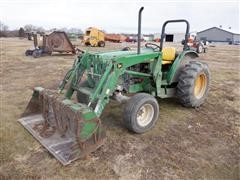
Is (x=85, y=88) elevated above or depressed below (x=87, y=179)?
above

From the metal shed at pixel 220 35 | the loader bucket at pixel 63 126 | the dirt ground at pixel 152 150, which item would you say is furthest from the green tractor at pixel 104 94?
the metal shed at pixel 220 35

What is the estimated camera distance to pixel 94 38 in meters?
22.5

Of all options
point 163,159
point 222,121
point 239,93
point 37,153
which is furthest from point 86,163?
point 239,93

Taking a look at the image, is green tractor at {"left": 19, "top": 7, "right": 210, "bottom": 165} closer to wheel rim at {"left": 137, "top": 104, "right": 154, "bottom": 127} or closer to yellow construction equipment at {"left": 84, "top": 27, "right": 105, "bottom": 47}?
wheel rim at {"left": 137, "top": 104, "right": 154, "bottom": 127}

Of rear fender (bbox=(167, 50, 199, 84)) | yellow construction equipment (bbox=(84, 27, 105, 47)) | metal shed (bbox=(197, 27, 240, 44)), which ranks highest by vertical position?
metal shed (bbox=(197, 27, 240, 44))

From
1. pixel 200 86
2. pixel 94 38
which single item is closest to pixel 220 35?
pixel 94 38

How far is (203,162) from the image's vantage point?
324 centimetres

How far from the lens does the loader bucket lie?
3.13 m

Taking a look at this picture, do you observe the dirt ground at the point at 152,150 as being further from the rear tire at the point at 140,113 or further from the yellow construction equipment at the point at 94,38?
the yellow construction equipment at the point at 94,38

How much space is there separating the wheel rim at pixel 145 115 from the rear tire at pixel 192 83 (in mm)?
1068

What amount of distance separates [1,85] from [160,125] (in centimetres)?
514

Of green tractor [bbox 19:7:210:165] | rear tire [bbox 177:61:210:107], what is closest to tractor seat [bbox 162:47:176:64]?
green tractor [bbox 19:7:210:165]

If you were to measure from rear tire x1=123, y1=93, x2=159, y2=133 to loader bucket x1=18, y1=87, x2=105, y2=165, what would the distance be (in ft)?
1.98

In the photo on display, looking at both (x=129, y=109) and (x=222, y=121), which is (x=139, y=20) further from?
(x=222, y=121)
